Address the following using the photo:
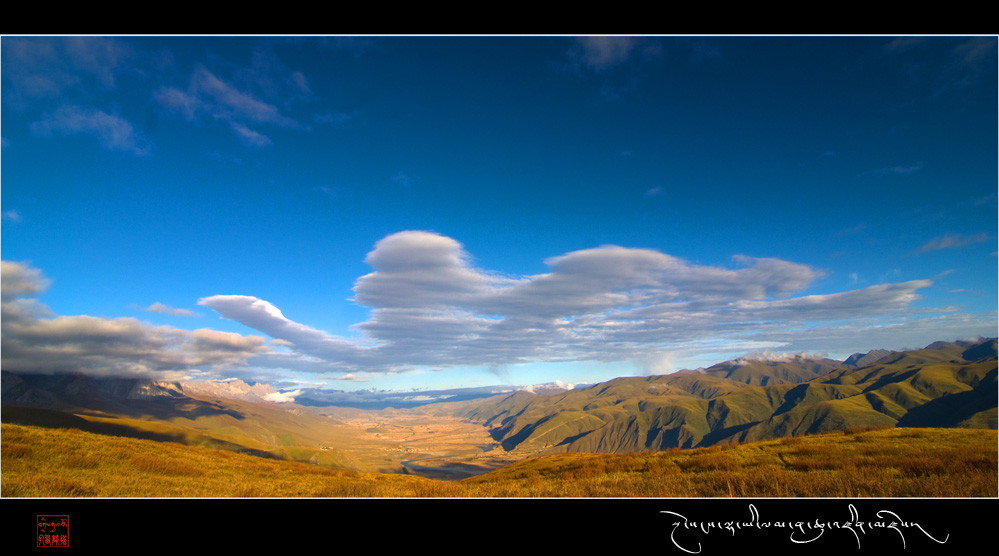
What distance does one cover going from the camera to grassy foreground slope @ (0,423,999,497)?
13523 millimetres

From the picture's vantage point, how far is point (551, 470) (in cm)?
2520

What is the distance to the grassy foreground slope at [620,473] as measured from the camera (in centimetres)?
1352

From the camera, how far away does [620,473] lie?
66.4ft
